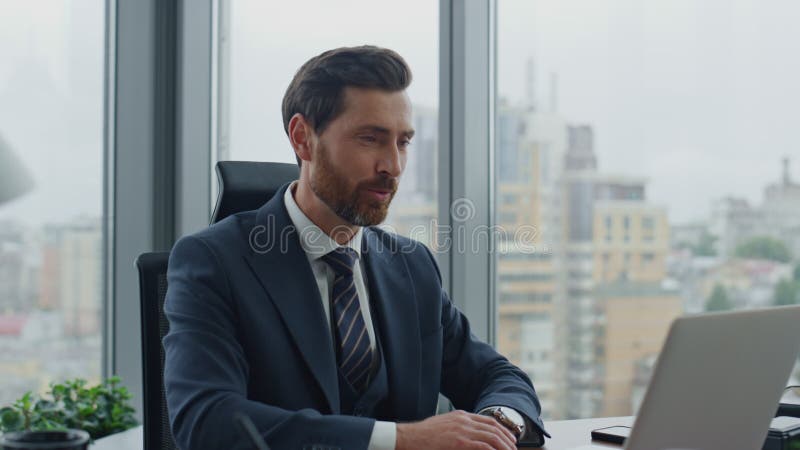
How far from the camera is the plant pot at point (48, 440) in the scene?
89 centimetres

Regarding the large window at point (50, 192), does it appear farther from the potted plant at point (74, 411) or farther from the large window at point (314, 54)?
the large window at point (314, 54)

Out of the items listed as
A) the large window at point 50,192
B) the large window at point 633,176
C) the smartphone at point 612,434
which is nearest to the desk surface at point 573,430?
the smartphone at point 612,434

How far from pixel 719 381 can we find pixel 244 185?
105cm

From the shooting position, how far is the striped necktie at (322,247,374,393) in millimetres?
1606

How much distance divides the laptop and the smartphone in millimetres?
299

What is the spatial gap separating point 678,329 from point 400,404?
2.41ft

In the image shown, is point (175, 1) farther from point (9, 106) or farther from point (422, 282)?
point (422, 282)

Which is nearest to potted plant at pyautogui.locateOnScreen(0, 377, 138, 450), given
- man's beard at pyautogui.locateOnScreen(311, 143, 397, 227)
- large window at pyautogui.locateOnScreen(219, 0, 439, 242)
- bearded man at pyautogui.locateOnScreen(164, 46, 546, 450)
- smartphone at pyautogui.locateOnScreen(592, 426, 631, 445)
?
large window at pyautogui.locateOnScreen(219, 0, 439, 242)

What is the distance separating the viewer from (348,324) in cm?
163

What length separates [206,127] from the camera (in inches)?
117

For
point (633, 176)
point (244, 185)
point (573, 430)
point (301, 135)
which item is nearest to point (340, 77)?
point (301, 135)

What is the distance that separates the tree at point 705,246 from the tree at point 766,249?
0.25 ft

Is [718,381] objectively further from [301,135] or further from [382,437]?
[301,135]

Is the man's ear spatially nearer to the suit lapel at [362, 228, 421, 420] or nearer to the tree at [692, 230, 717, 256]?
the suit lapel at [362, 228, 421, 420]
